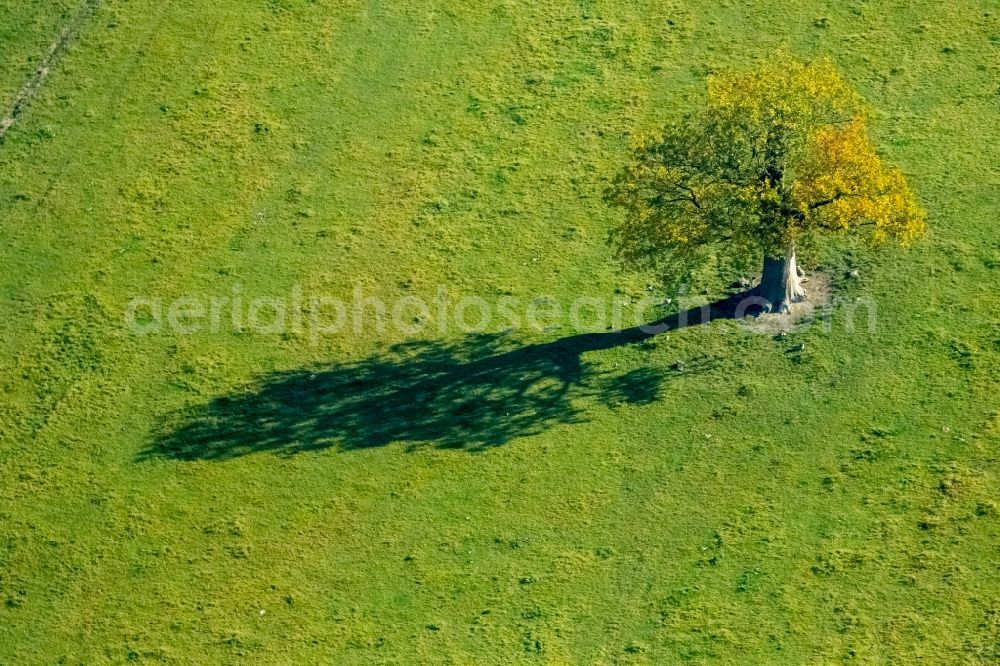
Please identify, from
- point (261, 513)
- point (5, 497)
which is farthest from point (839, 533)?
point (5, 497)

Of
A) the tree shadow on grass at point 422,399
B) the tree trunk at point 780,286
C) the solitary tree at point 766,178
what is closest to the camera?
the solitary tree at point 766,178

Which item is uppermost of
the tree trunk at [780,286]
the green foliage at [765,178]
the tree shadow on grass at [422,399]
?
the green foliage at [765,178]

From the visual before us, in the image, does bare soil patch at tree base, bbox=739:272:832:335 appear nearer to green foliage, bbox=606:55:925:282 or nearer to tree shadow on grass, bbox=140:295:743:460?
tree shadow on grass, bbox=140:295:743:460

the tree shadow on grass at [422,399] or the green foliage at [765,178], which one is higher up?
the green foliage at [765,178]

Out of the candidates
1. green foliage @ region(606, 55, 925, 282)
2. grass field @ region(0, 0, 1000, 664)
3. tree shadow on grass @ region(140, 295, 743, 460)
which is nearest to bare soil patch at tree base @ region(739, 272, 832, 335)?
grass field @ region(0, 0, 1000, 664)

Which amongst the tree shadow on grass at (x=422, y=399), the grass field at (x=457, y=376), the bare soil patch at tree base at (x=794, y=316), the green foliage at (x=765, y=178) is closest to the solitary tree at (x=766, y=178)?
the green foliage at (x=765, y=178)

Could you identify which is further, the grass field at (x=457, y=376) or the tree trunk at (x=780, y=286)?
the tree trunk at (x=780, y=286)

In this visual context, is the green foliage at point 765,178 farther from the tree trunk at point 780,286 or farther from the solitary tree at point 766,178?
the tree trunk at point 780,286

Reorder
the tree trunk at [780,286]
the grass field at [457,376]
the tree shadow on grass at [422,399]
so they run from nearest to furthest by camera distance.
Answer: the grass field at [457,376], the tree shadow on grass at [422,399], the tree trunk at [780,286]
